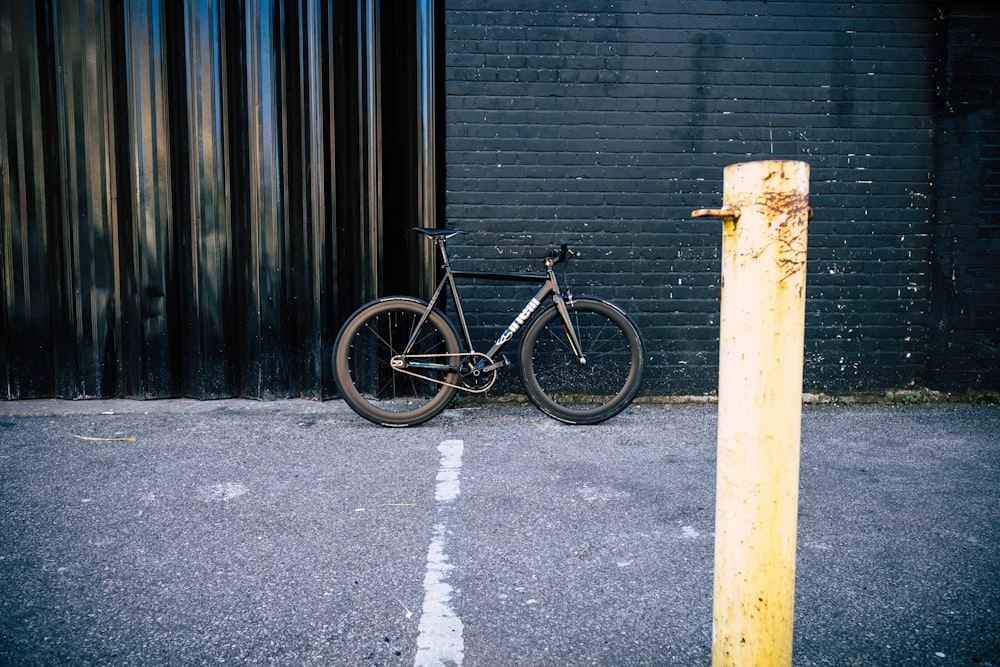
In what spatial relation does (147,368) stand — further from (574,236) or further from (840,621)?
(840,621)

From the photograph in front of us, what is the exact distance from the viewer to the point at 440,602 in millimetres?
2600

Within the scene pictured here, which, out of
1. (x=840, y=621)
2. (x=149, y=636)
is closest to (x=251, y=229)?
(x=149, y=636)

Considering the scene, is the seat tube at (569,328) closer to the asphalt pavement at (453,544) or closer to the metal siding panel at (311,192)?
the asphalt pavement at (453,544)

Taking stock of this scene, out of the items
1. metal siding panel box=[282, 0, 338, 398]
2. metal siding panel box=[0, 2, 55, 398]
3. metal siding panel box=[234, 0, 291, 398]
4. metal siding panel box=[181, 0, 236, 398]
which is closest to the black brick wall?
metal siding panel box=[282, 0, 338, 398]

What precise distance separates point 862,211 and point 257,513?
4886 millimetres

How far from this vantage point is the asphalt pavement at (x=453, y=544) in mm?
2359

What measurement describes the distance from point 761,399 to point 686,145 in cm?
437

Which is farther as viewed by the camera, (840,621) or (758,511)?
(840,621)

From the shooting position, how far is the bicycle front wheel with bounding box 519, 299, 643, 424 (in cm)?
510

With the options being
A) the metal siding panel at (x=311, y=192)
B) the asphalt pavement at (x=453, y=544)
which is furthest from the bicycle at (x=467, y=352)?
the metal siding panel at (x=311, y=192)

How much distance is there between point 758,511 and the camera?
68.1 inches

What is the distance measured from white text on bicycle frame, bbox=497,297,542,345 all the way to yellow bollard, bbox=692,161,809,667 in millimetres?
3444

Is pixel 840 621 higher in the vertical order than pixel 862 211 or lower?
lower

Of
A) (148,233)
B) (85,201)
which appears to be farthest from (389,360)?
(85,201)
